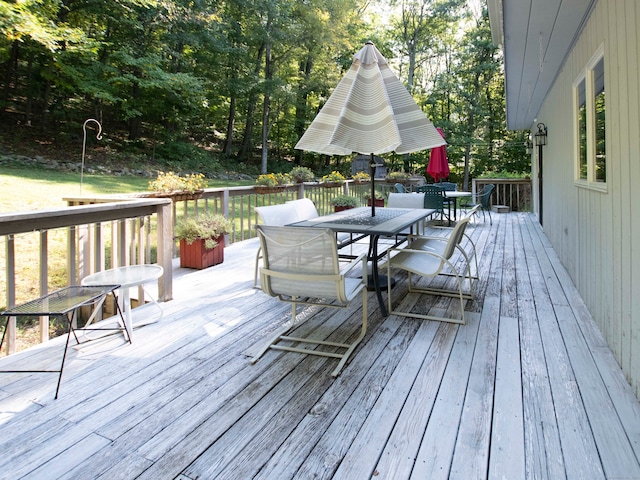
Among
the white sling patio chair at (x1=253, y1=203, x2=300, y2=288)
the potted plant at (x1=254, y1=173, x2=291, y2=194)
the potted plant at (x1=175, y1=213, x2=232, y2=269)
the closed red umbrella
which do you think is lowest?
the potted plant at (x1=175, y1=213, x2=232, y2=269)

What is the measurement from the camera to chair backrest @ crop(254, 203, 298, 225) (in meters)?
3.99

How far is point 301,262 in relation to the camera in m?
2.59

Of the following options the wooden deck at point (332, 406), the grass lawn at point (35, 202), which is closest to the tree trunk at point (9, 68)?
the grass lawn at point (35, 202)

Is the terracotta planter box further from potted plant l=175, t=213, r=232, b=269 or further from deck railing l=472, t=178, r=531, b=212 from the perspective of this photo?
deck railing l=472, t=178, r=531, b=212

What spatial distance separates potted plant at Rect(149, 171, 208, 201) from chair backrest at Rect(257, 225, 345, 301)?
2.55 metres

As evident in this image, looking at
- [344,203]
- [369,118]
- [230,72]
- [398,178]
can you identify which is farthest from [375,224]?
[230,72]

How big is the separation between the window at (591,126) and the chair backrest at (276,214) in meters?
2.71

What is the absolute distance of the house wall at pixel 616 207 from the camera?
7.36ft

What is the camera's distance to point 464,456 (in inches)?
65.8

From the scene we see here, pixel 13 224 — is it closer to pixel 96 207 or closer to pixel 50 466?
pixel 96 207

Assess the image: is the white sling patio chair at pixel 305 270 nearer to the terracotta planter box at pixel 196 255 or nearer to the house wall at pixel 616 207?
the house wall at pixel 616 207

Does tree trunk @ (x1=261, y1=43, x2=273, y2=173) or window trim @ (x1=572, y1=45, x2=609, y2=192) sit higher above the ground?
tree trunk @ (x1=261, y1=43, x2=273, y2=173)

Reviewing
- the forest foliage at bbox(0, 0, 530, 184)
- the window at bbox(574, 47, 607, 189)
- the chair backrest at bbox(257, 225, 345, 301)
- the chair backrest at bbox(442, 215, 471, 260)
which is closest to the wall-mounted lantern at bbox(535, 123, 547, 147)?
the window at bbox(574, 47, 607, 189)

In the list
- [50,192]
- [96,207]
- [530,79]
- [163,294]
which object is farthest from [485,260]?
[50,192]
